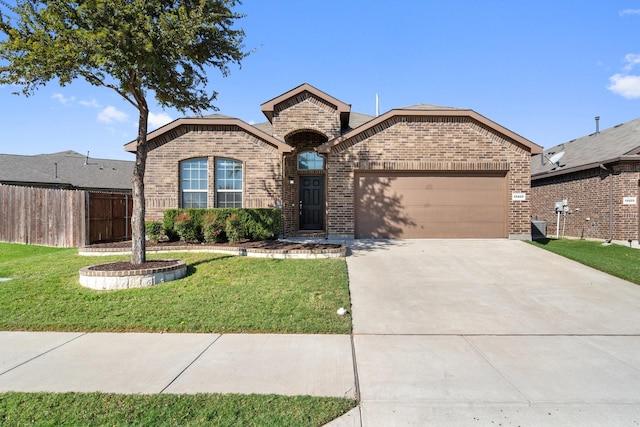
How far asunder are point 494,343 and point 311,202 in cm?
1064

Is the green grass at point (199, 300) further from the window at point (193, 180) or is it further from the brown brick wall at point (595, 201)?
the brown brick wall at point (595, 201)

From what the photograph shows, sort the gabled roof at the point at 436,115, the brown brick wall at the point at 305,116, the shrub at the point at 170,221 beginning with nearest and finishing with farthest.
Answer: the shrub at the point at 170,221 < the gabled roof at the point at 436,115 < the brown brick wall at the point at 305,116

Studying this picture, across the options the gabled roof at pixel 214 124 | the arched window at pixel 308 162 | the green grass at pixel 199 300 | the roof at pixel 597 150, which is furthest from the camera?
the arched window at pixel 308 162

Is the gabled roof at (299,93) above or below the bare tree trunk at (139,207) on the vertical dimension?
above

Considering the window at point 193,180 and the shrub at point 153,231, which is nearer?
the shrub at point 153,231

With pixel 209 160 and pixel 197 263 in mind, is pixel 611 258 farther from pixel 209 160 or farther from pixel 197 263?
pixel 209 160

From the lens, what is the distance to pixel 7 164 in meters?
23.6

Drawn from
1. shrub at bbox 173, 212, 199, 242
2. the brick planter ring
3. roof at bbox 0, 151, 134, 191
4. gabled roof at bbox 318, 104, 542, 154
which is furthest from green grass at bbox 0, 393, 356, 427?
roof at bbox 0, 151, 134, 191

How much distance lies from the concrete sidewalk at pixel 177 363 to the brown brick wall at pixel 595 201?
14.2m

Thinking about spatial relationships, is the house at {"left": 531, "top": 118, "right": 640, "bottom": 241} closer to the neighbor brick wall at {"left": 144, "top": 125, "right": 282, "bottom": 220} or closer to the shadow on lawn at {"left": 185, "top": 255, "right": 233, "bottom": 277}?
the neighbor brick wall at {"left": 144, "top": 125, "right": 282, "bottom": 220}

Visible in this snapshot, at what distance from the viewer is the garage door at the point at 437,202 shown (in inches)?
469

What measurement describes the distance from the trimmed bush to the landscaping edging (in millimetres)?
697

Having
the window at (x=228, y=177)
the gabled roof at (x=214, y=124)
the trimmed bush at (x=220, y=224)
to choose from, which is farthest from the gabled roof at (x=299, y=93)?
the trimmed bush at (x=220, y=224)

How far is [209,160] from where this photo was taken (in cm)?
1242
